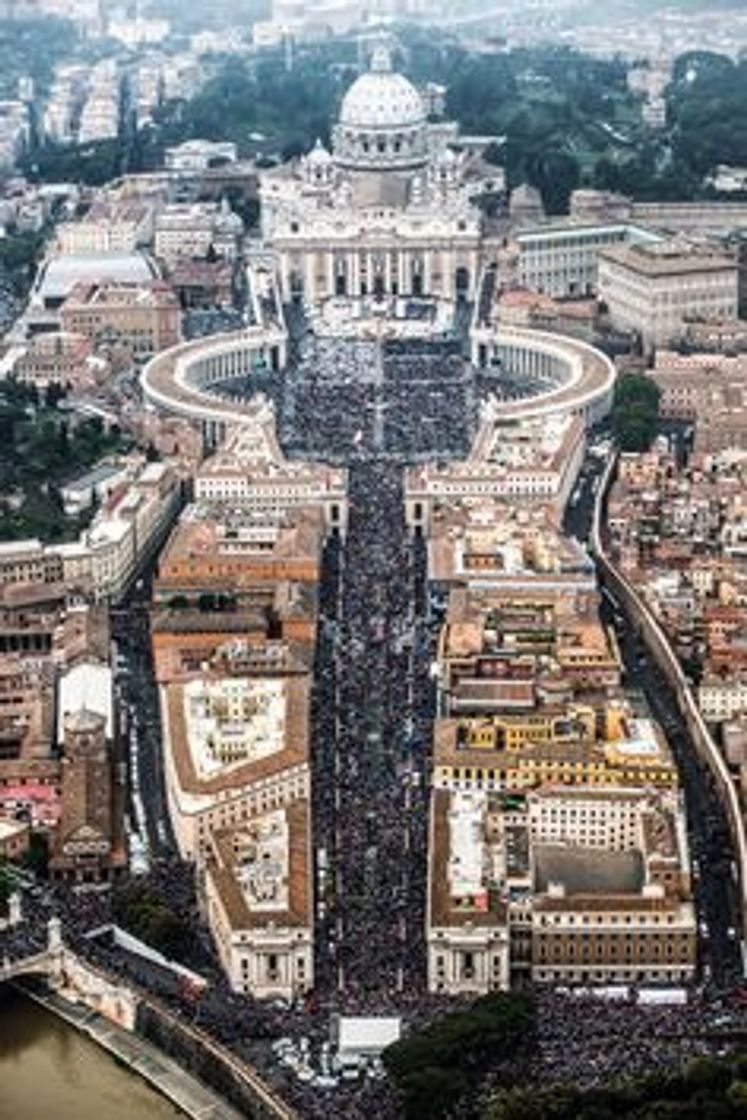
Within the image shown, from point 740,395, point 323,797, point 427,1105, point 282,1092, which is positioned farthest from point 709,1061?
point 740,395

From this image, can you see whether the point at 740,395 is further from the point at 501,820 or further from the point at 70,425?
the point at 501,820

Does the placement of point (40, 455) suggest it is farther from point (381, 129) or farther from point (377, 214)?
point (381, 129)

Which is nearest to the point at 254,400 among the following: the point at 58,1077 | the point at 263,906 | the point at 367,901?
the point at 367,901

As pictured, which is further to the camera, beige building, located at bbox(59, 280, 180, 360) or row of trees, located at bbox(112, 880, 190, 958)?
beige building, located at bbox(59, 280, 180, 360)

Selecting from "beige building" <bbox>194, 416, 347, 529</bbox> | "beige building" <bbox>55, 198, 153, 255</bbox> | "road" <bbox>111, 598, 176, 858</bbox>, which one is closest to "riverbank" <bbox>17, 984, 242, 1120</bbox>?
"road" <bbox>111, 598, 176, 858</bbox>

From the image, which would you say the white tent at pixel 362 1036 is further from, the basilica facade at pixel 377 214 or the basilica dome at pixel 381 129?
the basilica dome at pixel 381 129

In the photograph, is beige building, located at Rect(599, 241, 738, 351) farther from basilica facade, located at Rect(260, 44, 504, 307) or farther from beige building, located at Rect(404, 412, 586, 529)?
beige building, located at Rect(404, 412, 586, 529)
